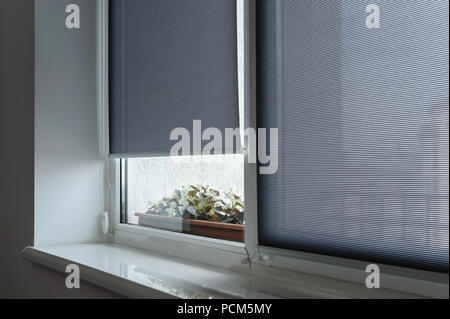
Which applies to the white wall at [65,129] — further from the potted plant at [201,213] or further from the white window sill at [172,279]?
the potted plant at [201,213]

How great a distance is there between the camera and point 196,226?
1.41 meters

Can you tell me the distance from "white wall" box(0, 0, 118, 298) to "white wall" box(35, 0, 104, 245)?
4cm

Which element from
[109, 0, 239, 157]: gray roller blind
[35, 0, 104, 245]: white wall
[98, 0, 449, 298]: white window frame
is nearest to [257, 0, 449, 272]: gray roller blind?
[98, 0, 449, 298]: white window frame

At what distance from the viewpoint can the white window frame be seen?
85cm

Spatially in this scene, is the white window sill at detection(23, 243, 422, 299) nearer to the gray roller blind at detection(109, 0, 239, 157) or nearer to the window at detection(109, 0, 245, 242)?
the window at detection(109, 0, 245, 242)

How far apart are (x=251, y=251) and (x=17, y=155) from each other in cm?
111

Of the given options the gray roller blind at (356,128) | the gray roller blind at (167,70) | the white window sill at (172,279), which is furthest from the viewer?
the gray roller blind at (167,70)

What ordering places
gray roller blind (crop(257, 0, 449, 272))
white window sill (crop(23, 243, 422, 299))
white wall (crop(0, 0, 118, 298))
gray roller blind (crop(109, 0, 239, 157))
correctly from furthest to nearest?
white wall (crop(0, 0, 118, 298)), gray roller blind (crop(109, 0, 239, 157)), white window sill (crop(23, 243, 422, 299)), gray roller blind (crop(257, 0, 449, 272))

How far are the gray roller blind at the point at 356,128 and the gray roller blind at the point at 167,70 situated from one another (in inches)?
5.7

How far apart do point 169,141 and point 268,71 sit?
45 centimetres

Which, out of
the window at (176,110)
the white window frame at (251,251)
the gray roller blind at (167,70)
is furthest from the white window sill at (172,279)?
the gray roller blind at (167,70)

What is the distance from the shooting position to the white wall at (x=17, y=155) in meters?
1.68

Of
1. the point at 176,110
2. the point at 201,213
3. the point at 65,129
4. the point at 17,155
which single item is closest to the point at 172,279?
the point at 201,213

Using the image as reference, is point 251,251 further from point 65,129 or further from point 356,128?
point 65,129
